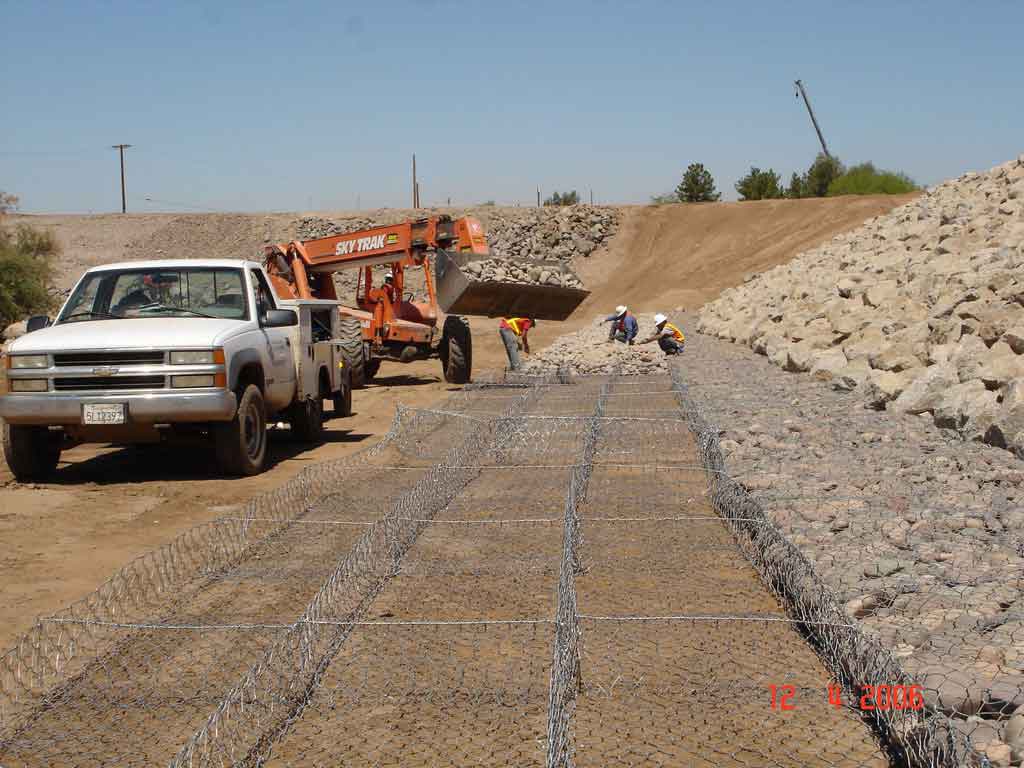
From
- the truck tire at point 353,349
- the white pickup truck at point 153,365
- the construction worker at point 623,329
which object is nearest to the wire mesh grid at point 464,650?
the white pickup truck at point 153,365

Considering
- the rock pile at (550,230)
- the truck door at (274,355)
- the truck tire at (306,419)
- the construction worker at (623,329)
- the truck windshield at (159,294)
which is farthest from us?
the rock pile at (550,230)

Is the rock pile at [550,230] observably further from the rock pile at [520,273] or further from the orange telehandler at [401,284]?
the orange telehandler at [401,284]

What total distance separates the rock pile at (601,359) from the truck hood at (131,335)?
10.2 metres

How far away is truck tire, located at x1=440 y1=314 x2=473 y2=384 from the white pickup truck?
23.5 ft

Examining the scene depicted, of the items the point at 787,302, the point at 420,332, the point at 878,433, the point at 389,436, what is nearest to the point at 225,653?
the point at 389,436

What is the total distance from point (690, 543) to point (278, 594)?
2593 mm

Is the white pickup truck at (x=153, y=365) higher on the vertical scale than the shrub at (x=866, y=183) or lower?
lower

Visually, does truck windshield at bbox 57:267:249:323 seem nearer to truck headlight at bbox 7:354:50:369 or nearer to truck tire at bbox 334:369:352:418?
truck headlight at bbox 7:354:50:369

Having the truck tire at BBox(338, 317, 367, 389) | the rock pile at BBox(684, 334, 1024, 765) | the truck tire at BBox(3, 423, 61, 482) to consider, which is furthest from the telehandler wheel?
the truck tire at BBox(3, 423, 61, 482)

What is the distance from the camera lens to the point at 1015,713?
3.84 meters

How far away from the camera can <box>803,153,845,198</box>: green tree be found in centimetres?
6253

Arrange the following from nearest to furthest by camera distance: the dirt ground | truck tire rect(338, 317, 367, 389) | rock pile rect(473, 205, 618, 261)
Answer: the dirt ground
truck tire rect(338, 317, 367, 389)
rock pile rect(473, 205, 618, 261)

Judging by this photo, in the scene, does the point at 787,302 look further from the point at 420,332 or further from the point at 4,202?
the point at 4,202

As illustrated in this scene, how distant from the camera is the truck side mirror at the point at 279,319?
34.4 ft
